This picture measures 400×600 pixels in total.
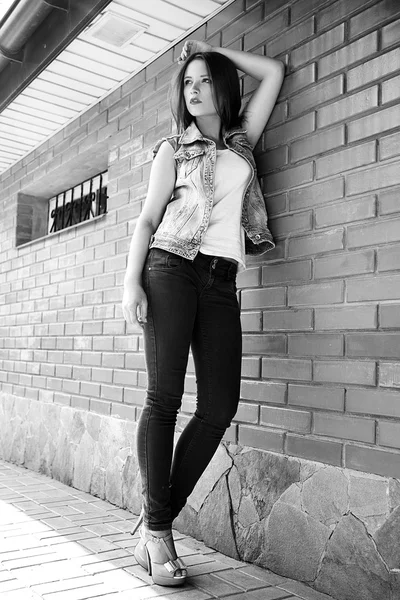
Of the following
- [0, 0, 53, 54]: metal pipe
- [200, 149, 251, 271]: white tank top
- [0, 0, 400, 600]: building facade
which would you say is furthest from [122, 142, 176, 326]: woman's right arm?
[0, 0, 53, 54]: metal pipe

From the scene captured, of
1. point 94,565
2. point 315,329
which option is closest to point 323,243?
point 315,329

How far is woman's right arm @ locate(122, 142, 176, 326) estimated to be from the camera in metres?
2.10

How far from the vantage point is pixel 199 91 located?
2.31 metres

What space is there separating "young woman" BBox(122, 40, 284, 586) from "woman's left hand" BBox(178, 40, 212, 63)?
0.07m

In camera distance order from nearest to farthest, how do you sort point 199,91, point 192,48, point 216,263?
1. point 216,263
2. point 199,91
3. point 192,48

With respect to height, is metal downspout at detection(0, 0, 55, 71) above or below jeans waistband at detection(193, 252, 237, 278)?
above

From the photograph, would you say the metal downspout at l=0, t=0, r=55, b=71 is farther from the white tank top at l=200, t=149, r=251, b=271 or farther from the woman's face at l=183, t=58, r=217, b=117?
the white tank top at l=200, t=149, r=251, b=271

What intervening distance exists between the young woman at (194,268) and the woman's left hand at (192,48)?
0.07m

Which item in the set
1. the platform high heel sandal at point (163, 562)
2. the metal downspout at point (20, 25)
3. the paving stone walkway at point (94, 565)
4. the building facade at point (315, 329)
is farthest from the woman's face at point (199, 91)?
the paving stone walkway at point (94, 565)

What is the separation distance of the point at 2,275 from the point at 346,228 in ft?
12.2

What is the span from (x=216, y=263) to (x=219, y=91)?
670mm

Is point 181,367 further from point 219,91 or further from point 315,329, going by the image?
point 219,91

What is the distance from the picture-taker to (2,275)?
509 centimetres

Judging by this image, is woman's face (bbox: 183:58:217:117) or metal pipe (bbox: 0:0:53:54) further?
metal pipe (bbox: 0:0:53:54)
